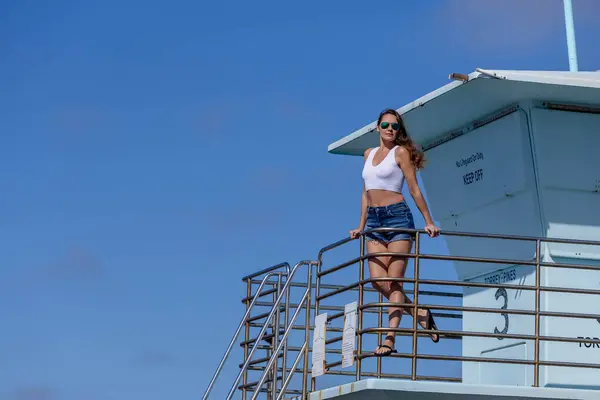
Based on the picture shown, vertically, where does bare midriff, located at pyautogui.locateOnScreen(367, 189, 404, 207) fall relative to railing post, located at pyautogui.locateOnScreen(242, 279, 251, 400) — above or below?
above

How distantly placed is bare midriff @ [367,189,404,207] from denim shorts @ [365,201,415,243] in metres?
0.03

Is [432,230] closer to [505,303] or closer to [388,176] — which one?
[388,176]

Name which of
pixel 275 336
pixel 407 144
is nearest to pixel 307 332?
pixel 275 336

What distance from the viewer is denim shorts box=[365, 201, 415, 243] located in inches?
445

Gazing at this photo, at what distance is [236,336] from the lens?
14617 mm

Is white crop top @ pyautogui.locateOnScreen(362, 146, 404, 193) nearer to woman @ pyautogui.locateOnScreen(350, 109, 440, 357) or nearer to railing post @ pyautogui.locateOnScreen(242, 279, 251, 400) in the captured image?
woman @ pyautogui.locateOnScreen(350, 109, 440, 357)

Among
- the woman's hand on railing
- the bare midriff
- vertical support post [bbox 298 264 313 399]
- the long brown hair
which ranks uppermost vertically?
the long brown hair

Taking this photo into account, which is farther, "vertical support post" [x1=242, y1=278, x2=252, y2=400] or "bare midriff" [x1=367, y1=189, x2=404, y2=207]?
"vertical support post" [x1=242, y1=278, x2=252, y2=400]

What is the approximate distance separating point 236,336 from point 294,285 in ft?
4.29

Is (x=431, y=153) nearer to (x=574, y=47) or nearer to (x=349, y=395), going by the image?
(x=574, y=47)

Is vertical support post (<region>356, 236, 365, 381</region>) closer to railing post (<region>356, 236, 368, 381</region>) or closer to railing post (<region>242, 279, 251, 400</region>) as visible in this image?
railing post (<region>356, 236, 368, 381</region>)

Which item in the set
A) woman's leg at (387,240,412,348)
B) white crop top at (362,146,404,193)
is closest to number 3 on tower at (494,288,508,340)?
woman's leg at (387,240,412,348)

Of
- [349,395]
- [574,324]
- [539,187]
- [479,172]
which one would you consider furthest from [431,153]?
[349,395]

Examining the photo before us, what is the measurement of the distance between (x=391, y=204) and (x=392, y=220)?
15 centimetres
